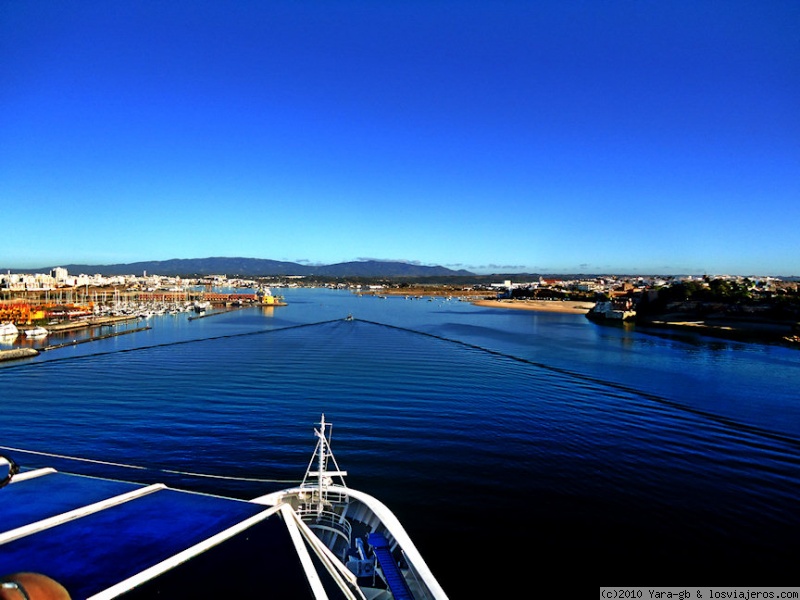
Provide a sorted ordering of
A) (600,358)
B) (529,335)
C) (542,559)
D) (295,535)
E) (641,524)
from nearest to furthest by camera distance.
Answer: (295,535) < (542,559) < (641,524) < (600,358) < (529,335)

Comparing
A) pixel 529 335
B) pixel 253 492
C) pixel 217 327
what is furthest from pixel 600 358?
pixel 217 327

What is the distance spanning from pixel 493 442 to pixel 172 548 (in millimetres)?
7708

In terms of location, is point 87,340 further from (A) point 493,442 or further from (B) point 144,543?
(B) point 144,543

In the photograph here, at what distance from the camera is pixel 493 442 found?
9.87 m

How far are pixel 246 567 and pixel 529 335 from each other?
30441mm

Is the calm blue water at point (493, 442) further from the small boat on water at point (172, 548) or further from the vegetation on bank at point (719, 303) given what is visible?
the vegetation on bank at point (719, 303)

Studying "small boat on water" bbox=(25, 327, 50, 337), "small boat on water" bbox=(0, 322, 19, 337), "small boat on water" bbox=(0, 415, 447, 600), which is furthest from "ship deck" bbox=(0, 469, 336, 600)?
"small boat on water" bbox=(0, 322, 19, 337)

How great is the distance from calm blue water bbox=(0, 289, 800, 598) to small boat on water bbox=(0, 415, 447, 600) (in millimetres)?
1161

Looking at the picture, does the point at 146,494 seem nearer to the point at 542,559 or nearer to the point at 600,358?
the point at 542,559

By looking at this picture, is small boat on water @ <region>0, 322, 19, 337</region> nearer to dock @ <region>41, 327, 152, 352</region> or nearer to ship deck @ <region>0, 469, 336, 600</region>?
dock @ <region>41, 327, 152, 352</region>

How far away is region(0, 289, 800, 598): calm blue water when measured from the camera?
19.5ft

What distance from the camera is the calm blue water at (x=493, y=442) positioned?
19.5 feet

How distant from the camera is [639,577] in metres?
5.30

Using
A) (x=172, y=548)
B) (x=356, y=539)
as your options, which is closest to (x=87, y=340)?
(x=356, y=539)
